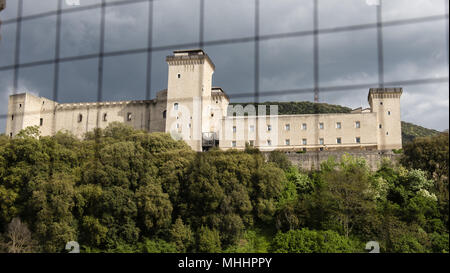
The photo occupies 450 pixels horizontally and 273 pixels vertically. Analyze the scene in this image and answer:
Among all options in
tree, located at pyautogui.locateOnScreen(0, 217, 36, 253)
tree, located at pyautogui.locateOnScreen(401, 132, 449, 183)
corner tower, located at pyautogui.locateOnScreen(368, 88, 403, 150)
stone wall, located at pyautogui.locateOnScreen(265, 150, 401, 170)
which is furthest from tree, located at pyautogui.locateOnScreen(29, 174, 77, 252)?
corner tower, located at pyautogui.locateOnScreen(368, 88, 403, 150)

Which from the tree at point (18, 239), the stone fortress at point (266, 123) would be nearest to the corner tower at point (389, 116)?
the stone fortress at point (266, 123)

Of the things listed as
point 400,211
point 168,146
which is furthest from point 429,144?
point 168,146

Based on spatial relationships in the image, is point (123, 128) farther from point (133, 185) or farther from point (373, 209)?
point (373, 209)

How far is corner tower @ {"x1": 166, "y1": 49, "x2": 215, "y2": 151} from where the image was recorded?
98.5 ft

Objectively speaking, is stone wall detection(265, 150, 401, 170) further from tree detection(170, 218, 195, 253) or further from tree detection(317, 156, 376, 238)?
tree detection(170, 218, 195, 253)

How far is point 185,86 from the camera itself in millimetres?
31781

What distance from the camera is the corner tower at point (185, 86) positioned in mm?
30038

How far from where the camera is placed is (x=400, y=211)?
2008cm

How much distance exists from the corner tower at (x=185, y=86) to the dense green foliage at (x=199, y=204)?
8.49 m

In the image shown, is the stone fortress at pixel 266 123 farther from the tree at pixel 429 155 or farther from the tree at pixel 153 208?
the tree at pixel 153 208

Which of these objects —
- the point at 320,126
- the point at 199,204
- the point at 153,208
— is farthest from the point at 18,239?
the point at 320,126

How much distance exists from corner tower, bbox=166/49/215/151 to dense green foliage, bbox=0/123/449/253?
27.8ft

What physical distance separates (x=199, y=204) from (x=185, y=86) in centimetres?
1353
